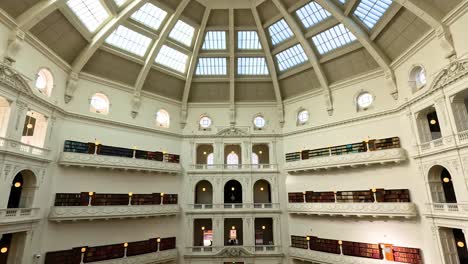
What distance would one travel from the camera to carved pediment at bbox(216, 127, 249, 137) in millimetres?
26984

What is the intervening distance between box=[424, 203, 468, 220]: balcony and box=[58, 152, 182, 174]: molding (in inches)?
777

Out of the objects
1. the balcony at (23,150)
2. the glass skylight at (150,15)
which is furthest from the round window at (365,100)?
the balcony at (23,150)

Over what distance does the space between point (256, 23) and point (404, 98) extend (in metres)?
13.6

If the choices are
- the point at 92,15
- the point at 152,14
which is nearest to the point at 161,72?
the point at 152,14

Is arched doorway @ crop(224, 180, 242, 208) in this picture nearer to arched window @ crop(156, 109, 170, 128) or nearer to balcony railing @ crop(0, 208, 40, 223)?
arched window @ crop(156, 109, 170, 128)

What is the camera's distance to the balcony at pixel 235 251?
23641mm

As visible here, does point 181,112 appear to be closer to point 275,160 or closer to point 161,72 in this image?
point 161,72

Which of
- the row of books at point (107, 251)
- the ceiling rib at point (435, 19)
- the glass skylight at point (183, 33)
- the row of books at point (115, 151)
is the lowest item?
the row of books at point (107, 251)

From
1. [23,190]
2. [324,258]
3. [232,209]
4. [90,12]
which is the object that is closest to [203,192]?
[232,209]

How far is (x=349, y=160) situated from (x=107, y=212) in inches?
765

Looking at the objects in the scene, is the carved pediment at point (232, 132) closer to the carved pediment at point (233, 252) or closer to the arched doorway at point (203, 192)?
the arched doorway at point (203, 192)

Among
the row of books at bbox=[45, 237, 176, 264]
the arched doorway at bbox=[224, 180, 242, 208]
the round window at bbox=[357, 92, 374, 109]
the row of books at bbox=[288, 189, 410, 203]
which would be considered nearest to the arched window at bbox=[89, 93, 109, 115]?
the row of books at bbox=[45, 237, 176, 264]

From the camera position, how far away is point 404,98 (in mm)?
19578

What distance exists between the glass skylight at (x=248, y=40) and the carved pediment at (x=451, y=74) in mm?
14770
